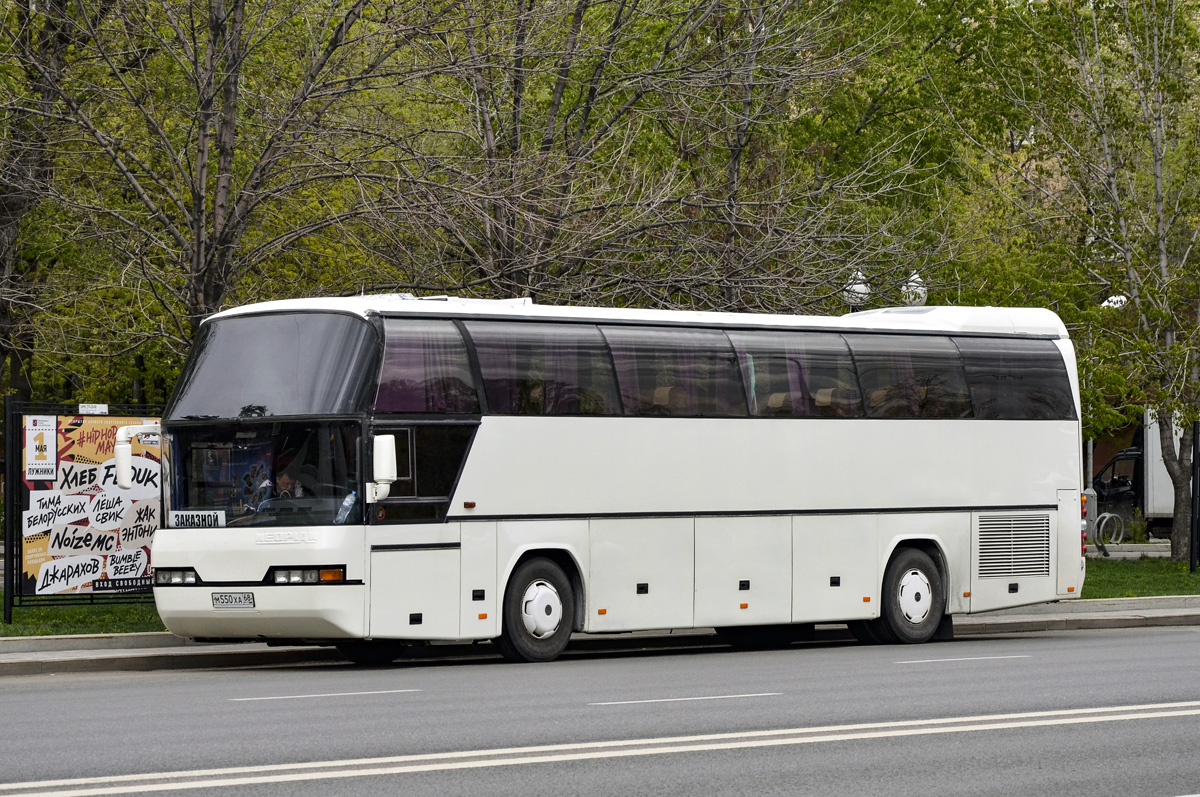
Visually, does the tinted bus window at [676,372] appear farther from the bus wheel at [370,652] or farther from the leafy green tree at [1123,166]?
the leafy green tree at [1123,166]

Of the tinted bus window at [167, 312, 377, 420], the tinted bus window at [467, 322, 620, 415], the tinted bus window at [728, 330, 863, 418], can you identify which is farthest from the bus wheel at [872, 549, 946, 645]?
the tinted bus window at [167, 312, 377, 420]

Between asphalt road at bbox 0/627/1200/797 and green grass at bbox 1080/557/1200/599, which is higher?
asphalt road at bbox 0/627/1200/797

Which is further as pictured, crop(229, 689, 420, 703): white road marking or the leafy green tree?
the leafy green tree

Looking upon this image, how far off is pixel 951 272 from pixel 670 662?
15129 mm

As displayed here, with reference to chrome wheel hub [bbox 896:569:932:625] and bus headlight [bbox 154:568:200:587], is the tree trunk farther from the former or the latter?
bus headlight [bbox 154:568:200:587]

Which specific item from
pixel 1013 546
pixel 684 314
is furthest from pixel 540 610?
pixel 1013 546

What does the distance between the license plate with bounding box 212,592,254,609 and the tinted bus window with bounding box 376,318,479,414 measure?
2.00 m

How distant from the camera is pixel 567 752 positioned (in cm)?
921

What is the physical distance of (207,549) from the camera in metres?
15.8

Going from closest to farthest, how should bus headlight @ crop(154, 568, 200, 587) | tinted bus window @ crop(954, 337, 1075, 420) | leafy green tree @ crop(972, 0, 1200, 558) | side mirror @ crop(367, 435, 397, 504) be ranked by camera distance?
side mirror @ crop(367, 435, 397, 504), bus headlight @ crop(154, 568, 200, 587), tinted bus window @ crop(954, 337, 1075, 420), leafy green tree @ crop(972, 0, 1200, 558)

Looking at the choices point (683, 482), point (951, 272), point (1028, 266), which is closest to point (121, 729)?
point (683, 482)

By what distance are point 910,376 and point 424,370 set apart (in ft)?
19.9

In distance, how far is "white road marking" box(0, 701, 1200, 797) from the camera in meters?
8.02

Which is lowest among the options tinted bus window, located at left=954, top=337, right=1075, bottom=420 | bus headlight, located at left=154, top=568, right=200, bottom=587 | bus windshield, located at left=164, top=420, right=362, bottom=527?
bus headlight, located at left=154, top=568, right=200, bottom=587
